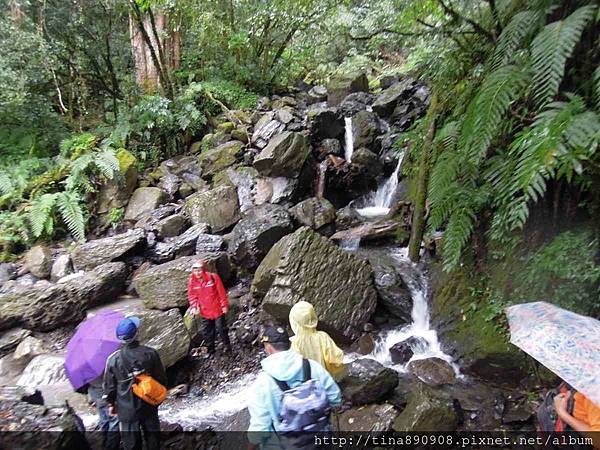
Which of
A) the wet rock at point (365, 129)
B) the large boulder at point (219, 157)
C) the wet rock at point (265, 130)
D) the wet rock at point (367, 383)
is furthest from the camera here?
the wet rock at point (365, 129)

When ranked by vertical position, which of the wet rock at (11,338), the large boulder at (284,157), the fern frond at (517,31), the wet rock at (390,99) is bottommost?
the wet rock at (11,338)

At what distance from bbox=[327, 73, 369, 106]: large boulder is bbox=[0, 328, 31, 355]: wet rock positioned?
11.1 m

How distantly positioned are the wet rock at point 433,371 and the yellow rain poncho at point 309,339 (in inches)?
92.1

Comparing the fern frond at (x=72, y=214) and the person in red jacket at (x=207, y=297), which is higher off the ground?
the fern frond at (x=72, y=214)

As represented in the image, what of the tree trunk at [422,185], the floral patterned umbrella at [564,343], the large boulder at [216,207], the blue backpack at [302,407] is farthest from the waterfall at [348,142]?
the blue backpack at [302,407]

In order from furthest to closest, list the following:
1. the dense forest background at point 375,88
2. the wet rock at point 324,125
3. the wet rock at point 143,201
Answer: the wet rock at point 324,125, the wet rock at point 143,201, the dense forest background at point 375,88

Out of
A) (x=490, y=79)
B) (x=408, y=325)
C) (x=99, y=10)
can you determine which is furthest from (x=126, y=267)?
(x=99, y=10)

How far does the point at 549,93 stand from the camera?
10.7 ft

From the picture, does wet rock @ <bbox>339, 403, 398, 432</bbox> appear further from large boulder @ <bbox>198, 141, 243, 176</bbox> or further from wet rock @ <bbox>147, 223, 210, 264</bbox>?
large boulder @ <bbox>198, 141, 243, 176</bbox>

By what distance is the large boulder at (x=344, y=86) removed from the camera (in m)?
13.8

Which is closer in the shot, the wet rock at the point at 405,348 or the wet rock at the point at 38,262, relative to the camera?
the wet rock at the point at 405,348

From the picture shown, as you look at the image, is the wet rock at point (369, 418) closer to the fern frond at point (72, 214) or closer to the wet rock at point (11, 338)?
the wet rock at point (11, 338)

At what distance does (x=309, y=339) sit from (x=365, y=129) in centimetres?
881

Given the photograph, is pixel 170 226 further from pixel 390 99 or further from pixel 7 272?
pixel 390 99
